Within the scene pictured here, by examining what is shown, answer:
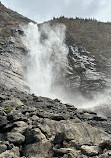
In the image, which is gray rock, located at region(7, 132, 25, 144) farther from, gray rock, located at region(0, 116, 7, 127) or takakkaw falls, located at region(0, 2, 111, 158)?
gray rock, located at region(0, 116, 7, 127)

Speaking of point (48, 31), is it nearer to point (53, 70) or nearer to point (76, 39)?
point (76, 39)

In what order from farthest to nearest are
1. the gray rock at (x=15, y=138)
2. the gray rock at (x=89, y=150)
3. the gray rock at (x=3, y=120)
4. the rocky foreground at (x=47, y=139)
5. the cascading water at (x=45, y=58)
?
the cascading water at (x=45, y=58), the gray rock at (x=3, y=120), the gray rock at (x=15, y=138), the rocky foreground at (x=47, y=139), the gray rock at (x=89, y=150)

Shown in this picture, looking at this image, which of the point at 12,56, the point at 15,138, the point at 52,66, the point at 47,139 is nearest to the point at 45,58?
the point at 52,66

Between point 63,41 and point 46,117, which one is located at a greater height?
point 63,41

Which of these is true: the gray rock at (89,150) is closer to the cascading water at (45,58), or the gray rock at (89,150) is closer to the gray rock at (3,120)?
the gray rock at (3,120)

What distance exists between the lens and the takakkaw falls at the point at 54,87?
624 inches

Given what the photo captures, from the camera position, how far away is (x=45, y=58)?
61.8 m

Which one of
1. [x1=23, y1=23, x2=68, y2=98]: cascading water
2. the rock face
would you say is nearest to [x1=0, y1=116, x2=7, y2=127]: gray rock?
the rock face

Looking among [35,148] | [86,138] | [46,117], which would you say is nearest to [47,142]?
[35,148]

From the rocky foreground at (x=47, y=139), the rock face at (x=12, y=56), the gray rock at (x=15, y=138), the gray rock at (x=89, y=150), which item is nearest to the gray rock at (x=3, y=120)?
the rocky foreground at (x=47, y=139)

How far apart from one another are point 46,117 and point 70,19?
2578 inches

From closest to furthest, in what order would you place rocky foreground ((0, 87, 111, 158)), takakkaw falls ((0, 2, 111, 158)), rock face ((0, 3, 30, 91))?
rocky foreground ((0, 87, 111, 158))
takakkaw falls ((0, 2, 111, 158))
rock face ((0, 3, 30, 91))

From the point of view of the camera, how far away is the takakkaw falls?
1586cm

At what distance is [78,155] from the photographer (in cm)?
1421
